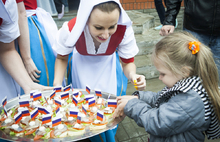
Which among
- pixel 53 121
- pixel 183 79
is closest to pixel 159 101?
pixel 183 79

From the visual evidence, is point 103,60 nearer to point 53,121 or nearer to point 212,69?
point 53,121

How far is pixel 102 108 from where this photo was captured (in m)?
1.45

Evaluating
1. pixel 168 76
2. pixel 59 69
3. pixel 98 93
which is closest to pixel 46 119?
pixel 98 93

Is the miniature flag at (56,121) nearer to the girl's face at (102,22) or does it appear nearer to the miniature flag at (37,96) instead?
the miniature flag at (37,96)

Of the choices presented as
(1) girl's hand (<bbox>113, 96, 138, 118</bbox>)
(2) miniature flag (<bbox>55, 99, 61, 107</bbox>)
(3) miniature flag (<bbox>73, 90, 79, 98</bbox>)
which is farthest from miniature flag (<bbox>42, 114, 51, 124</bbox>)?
(1) girl's hand (<bbox>113, 96, 138, 118</bbox>)

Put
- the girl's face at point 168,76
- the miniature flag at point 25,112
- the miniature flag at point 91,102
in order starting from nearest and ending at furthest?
the girl's face at point 168,76, the miniature flag at point 25,112, the miniature flag at point 91,102

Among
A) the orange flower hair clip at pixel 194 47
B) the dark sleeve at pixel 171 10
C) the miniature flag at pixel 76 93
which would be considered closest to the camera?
the orange flower hair clip at pixel 194 47

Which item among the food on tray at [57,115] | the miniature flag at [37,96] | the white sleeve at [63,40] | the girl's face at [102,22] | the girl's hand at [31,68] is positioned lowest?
the food on tray at [57,115]

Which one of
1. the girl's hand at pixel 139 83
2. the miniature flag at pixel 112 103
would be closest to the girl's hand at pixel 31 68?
the miniature flag at pixel 112 103

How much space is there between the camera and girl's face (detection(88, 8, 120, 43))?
131 cm

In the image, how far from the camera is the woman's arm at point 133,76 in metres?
1.54

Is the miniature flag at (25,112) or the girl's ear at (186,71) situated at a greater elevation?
the girl's ear at (186,71)

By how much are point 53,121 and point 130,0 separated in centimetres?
451

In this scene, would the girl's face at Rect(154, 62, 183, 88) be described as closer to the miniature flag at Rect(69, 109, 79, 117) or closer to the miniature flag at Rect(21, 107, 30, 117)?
the miniature flag at Rect(69, 109, 79, 117)
